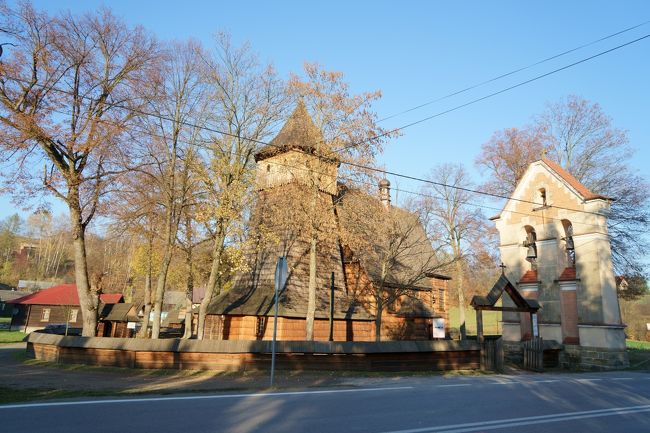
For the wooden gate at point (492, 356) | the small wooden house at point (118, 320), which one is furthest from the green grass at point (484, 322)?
the small wooden house at point (118, 320)

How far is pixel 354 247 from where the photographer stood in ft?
56.6

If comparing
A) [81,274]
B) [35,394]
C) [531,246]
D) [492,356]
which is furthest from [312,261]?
[531,246]

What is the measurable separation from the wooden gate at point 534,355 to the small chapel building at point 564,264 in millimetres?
2606

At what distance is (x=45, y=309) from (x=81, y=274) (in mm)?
36567

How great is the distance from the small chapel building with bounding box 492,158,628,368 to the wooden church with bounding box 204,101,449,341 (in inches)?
213

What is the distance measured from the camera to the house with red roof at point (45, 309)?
44.8 m

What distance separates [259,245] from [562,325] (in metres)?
16.6

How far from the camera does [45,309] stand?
149 feet

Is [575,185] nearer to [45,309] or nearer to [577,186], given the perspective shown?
[577,186]

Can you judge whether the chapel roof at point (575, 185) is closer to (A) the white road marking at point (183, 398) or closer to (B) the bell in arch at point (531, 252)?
(B) the bell in arch at point (531, 252)

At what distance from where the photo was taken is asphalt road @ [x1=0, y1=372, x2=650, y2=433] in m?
6.27

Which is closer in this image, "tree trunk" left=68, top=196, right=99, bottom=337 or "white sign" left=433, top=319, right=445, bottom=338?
"tree trunk" left=68, top=196, right=99, bottom=337

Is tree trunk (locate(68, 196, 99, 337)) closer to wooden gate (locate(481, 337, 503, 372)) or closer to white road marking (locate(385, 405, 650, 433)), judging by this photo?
white road marking (locate(385, 405, 650, 433))

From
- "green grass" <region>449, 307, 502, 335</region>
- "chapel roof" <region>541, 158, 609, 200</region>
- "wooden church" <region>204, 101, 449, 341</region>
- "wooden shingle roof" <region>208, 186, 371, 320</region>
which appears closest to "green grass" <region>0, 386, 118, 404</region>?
"wooden church" <region>204, 101, 449, 341</region>
